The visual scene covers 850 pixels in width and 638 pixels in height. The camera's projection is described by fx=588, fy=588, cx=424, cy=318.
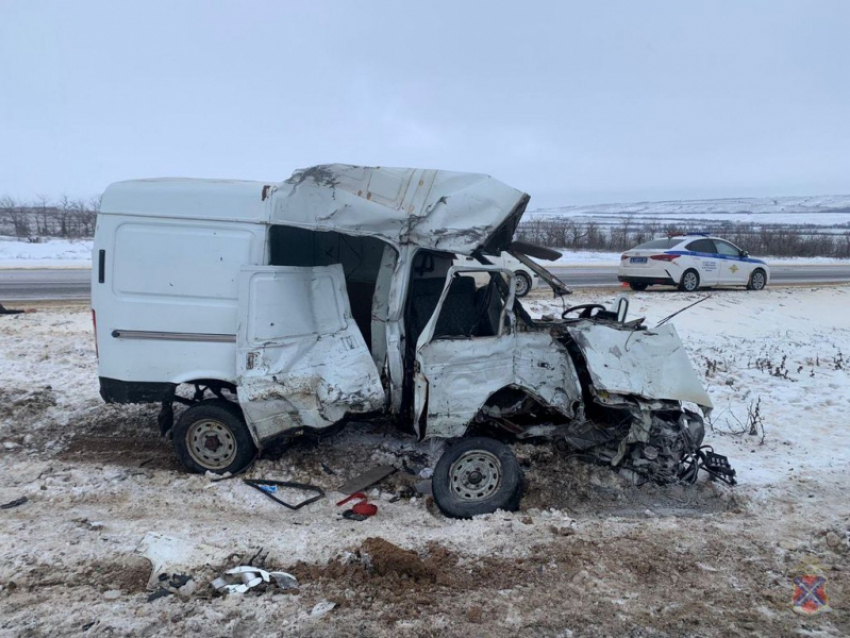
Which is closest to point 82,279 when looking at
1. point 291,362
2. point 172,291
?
point 172,291

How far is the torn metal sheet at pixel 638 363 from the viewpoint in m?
4.80

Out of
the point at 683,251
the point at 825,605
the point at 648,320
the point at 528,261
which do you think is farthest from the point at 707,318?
the point at 825,605

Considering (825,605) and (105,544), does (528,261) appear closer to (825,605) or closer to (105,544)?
(825,605)

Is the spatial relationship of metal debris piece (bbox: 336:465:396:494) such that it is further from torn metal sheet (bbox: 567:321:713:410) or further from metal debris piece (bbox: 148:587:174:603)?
torn metal sheet (bbox: 567:321:713:410)

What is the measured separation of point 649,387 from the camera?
4832 mm

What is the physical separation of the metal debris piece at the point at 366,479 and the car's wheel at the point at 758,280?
49.7 ft

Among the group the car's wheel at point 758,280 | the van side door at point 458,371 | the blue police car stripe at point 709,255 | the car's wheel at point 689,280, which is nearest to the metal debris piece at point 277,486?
the van side door at point 458,371

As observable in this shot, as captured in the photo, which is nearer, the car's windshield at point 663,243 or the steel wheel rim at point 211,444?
the steel wheel rim at point 211,444

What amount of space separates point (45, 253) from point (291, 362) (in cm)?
2517

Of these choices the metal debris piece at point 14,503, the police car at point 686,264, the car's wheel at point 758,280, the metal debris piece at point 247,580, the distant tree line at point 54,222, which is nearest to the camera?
the metal debris piece at point 247,580

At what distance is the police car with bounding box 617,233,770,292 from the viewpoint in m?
15.6

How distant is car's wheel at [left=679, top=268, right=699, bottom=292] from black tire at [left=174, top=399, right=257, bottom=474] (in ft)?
45.0

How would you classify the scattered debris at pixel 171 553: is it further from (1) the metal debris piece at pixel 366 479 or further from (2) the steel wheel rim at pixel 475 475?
(2) the steel wheel rim at pixel 475 475

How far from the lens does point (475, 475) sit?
474cm
